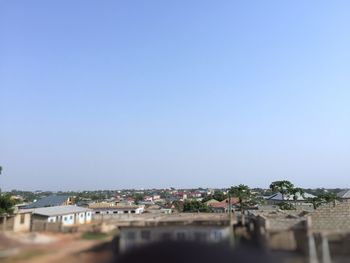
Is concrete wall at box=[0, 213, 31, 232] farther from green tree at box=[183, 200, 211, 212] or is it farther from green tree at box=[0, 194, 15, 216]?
green tree at box=[183, 200, 211, 212]

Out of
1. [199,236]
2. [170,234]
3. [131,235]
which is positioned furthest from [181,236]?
[131,235]

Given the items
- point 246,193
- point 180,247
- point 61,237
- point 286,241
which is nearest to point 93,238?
point 61,237

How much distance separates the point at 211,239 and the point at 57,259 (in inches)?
317

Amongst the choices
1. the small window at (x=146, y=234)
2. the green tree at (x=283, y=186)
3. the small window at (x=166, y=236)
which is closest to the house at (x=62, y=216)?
the small window at (x=146, y=234)

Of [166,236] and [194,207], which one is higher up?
[194,207]

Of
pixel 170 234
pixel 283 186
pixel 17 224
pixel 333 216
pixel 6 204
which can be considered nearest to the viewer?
pixel 170 234

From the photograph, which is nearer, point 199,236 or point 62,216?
point 199,236

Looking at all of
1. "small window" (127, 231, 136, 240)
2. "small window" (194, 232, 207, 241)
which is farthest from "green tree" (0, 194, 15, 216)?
"small window" (194, 232, 207, 241)

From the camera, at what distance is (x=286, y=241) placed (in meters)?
22.1

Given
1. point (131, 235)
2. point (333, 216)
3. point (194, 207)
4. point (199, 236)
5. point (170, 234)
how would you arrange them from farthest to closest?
→ point (194, 207) < point (333, 216) < point (131, 235) < point (170, 234) < point (199, 236)

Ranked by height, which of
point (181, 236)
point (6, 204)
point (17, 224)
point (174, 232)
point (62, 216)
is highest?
point (6, 204)

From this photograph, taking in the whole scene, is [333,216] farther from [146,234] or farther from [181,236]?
[146,234]

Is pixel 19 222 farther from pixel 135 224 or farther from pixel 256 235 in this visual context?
pixel 256 235

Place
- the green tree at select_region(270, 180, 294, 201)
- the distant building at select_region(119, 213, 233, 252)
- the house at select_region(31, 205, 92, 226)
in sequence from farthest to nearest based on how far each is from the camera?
1. the green tree at select_region(270, 180, 294, 201)
2. the house at select_region(31, 205, 92, 226)
3. the distant building at select_region(119, 213, 233, 252)
